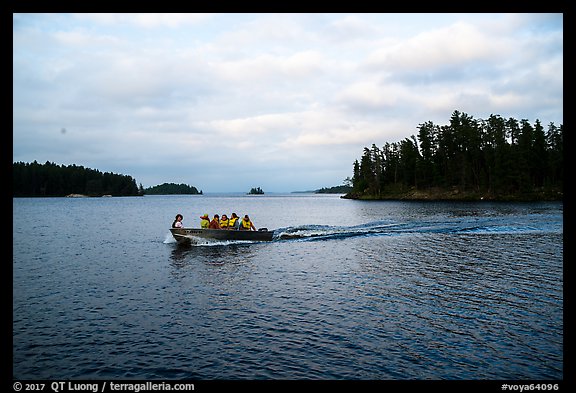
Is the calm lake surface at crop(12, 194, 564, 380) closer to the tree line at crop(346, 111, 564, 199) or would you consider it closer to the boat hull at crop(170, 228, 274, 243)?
the boat hull at crop(170, 228, 274, 243)

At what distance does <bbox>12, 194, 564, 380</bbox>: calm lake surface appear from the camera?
414 inches

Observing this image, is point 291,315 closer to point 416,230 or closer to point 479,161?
point 416,230

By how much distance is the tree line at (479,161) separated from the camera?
10169 centimetres

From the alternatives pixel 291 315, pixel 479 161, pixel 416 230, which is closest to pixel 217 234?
pixel 291 315

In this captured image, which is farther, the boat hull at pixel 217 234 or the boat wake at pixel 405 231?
the boat wake at pixel 405 231

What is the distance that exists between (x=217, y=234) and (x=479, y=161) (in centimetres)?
10348

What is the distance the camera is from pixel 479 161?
114m

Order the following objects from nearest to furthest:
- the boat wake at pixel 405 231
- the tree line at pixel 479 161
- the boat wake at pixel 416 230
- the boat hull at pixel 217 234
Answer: the boat hull at pixel 217 234
the boat wake at pixel 405 231
the boat wake at pixel 416 230
the tree line at pixel 479 161

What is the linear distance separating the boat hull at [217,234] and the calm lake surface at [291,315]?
4061 mm

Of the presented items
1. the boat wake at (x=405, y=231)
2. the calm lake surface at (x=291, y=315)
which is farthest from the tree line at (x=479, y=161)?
the calm lake surface at (x=291, y=315)

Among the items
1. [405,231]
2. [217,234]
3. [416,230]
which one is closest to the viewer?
[217,234]

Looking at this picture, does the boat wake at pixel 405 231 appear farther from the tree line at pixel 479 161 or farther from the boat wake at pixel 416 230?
the tree line at pixel 479 161

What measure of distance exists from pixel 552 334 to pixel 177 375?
38.4ft
